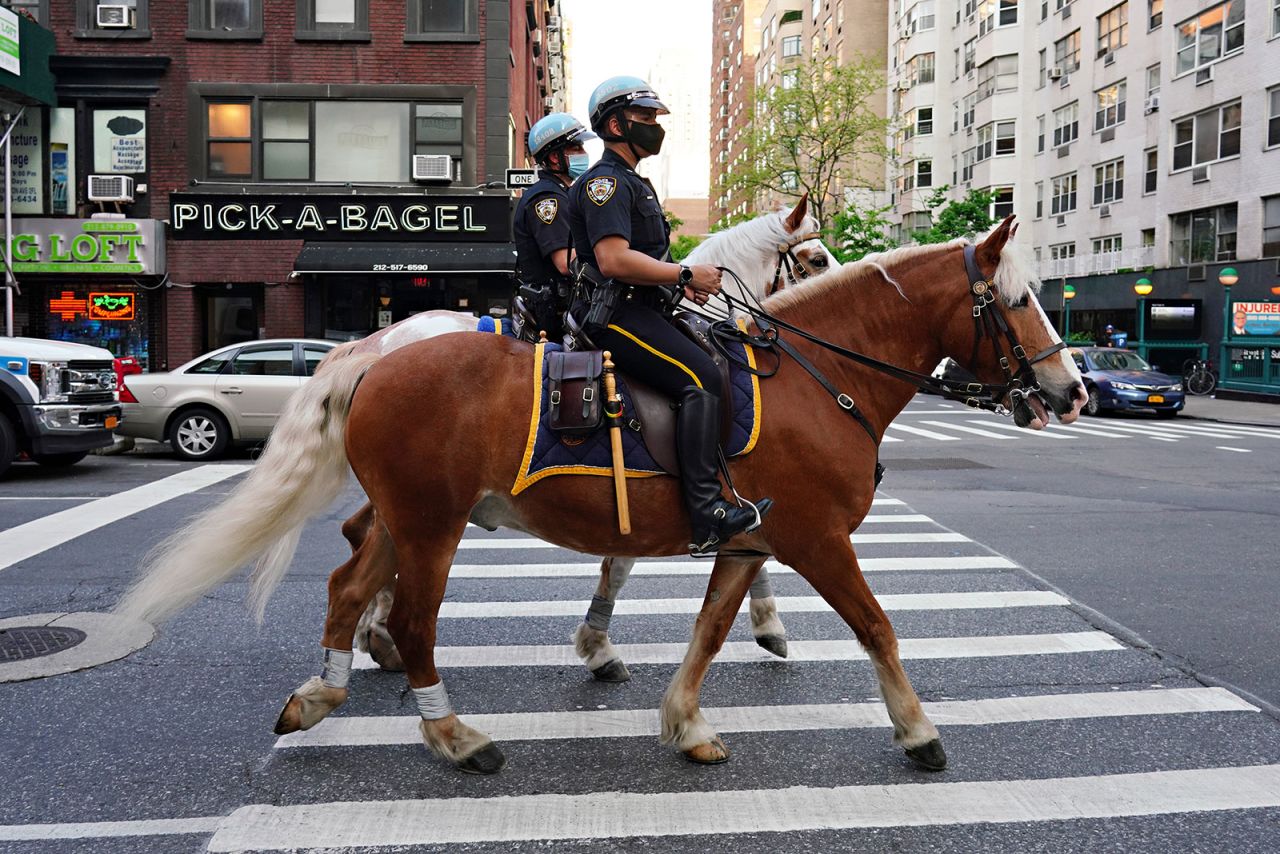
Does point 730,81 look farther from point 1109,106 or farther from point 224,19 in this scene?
point 224,19

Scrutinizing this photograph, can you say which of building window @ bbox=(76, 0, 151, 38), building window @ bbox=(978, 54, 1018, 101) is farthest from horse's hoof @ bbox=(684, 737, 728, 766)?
building window @ bbox=(978, 54, 1018, 101)

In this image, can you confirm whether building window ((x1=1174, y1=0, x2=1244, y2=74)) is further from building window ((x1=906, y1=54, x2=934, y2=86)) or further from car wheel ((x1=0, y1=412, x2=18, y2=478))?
car wheel ((x1=0, y1=412, x2=18, y2=478))

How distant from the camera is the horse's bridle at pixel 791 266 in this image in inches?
270

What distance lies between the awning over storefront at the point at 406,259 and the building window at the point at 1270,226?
A: 2529 centimetres

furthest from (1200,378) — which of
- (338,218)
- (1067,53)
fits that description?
(338,218)

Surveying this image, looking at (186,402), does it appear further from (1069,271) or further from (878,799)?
(1069,271)

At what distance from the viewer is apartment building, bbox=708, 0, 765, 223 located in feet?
391

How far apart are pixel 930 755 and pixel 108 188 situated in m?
25.5

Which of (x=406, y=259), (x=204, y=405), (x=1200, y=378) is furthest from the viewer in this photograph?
(x=1200, y=378)

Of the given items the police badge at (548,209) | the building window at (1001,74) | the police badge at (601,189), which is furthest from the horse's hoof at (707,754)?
the building window at (1001,74)

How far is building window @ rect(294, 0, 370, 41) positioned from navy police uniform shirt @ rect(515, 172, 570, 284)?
23070mm

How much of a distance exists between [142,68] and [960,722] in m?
26.1

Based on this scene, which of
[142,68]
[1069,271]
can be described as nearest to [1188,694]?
[142,68]

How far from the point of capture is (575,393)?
4203 mm
